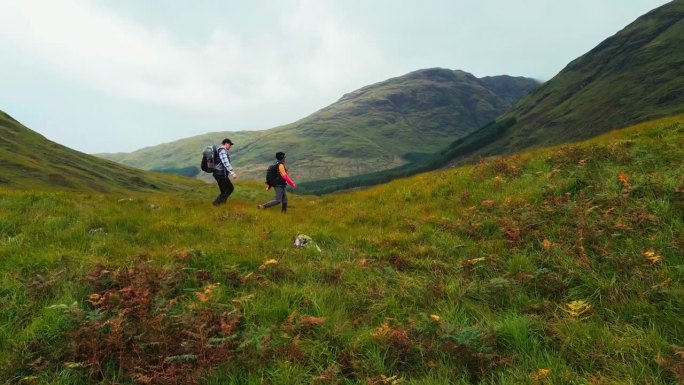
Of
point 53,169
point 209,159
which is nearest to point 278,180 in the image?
point 209,159

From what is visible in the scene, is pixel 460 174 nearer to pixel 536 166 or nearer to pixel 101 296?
pixel 536 166

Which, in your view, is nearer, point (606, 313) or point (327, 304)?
point (606, 313)

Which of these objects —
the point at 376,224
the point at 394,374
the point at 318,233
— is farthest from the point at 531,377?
the point at 376,224

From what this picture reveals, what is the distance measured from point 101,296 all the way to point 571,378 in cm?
707

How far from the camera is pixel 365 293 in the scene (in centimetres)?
785

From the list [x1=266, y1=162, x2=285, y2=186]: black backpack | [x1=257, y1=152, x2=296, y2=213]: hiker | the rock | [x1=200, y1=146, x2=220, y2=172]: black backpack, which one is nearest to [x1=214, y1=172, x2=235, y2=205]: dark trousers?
[x1=200, y1=146, x2=220, y2=172]: black backpack

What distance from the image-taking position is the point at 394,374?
217 inches

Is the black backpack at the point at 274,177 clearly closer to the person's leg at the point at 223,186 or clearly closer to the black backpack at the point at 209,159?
the person's leg at the point at 223,186

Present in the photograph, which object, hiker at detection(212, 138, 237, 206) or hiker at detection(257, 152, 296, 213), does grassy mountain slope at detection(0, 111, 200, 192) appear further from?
hiker at detection(257, 152, 296, 213)

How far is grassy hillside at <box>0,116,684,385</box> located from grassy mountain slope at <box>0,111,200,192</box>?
118442 mm

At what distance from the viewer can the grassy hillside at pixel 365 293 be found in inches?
216

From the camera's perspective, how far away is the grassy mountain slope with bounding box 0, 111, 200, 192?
12019 centimetres

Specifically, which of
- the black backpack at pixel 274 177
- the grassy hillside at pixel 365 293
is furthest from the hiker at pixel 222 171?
the grassy hillside at pixel 365 293

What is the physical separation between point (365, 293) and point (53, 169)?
16150 centimetres
